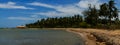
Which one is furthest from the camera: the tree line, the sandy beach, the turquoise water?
the tree line

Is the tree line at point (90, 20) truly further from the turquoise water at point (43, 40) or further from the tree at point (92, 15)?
the turquoise water at point (43, 40)

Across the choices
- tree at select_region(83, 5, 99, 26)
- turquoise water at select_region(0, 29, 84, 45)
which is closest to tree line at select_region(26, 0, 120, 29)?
tree at select_region(83, 5, 99, 26)

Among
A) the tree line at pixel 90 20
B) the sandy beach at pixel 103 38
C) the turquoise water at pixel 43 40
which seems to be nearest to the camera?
the sandy beach at pixel 103 38

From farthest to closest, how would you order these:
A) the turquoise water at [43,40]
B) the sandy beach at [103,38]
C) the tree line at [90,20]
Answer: the tree line at [90,20]
the turquoise water at [43,40]
the sandy beach at [103,38]

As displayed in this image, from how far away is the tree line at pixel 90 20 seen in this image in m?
82.9

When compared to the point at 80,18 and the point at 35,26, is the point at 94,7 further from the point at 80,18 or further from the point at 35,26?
the point at 35,26

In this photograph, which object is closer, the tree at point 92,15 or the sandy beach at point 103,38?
the sandy beach at point 103,38

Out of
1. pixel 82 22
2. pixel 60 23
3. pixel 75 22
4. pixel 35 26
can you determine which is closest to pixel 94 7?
pixel 82 22

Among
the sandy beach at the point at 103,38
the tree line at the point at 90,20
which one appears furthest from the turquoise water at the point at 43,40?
the tree line at the point at 90,20

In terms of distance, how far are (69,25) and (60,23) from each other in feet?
20.8

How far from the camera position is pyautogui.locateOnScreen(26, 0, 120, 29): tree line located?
8294 centimetres

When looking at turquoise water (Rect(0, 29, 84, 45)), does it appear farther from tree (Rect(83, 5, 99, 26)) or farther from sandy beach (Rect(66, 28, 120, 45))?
tree (Rect(83, 5, 99, 26))

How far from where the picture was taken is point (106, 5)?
3258 inches

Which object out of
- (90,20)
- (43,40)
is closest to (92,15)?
(90,20)
